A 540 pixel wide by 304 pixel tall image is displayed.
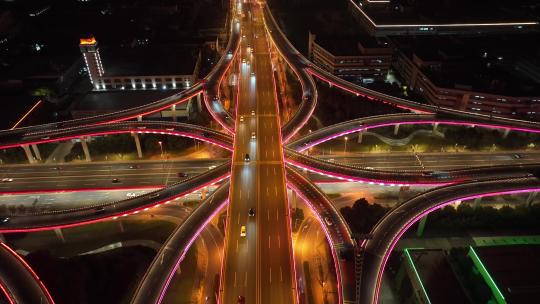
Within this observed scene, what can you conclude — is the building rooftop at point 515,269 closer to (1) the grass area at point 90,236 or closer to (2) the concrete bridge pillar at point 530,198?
(2) the concrete bridge pillar at point 530,198

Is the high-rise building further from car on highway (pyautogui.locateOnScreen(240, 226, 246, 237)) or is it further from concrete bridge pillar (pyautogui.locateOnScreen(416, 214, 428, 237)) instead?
concrete bridge pillar (pyautogui.locateOnScreen(416, 214, 428, 237))

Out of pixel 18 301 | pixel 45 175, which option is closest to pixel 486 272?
pixel 18 301

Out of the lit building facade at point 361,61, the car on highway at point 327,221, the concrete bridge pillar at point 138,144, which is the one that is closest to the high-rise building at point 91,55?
the concrete bridge pillar at point 138,144

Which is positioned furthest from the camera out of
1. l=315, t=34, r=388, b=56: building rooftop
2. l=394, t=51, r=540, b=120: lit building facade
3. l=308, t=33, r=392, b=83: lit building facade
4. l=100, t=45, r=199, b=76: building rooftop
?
l=315, t=34, r=388, b=56: building rooftop

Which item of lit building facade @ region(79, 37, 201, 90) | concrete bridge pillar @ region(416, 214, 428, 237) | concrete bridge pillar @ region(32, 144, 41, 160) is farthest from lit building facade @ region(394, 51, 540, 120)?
concrete bridge pillar @ region(32, 144, 41, 160)

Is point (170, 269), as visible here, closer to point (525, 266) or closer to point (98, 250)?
point (98, 250)

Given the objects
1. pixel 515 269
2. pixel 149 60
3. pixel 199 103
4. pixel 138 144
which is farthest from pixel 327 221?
pixel 149 60
